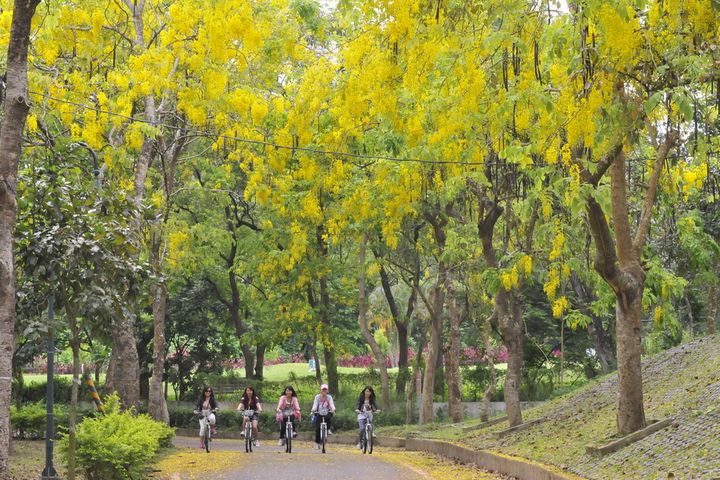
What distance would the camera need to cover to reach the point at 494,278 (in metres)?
17.7

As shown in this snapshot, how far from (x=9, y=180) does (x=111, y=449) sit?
398cm

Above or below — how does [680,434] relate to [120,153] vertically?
below

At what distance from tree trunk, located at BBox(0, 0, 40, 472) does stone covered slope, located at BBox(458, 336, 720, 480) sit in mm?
6342

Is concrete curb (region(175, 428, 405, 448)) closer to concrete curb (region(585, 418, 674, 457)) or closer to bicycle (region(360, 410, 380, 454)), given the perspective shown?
bicycle (region(360, 410, 380, 454))

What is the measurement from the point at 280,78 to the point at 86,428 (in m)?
12.0

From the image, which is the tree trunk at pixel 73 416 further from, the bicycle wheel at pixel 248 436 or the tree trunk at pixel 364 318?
the tree trunk at pixel 364 318

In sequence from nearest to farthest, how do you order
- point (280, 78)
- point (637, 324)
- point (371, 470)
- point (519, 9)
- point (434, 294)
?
1. point (519, 9)
2. point (637, 324)
3. point (371, 470)
4. point (280, 78)
5. point (434, 294)

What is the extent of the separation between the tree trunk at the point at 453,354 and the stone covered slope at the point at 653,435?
117 inches

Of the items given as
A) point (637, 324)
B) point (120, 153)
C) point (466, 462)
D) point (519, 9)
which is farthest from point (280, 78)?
point (519, 9)

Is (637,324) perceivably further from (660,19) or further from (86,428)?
(86,428)

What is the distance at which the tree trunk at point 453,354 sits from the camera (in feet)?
77.5

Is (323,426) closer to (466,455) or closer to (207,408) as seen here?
(207,408)

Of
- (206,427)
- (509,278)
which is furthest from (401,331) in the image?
(509,278)

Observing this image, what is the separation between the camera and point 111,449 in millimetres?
12047
